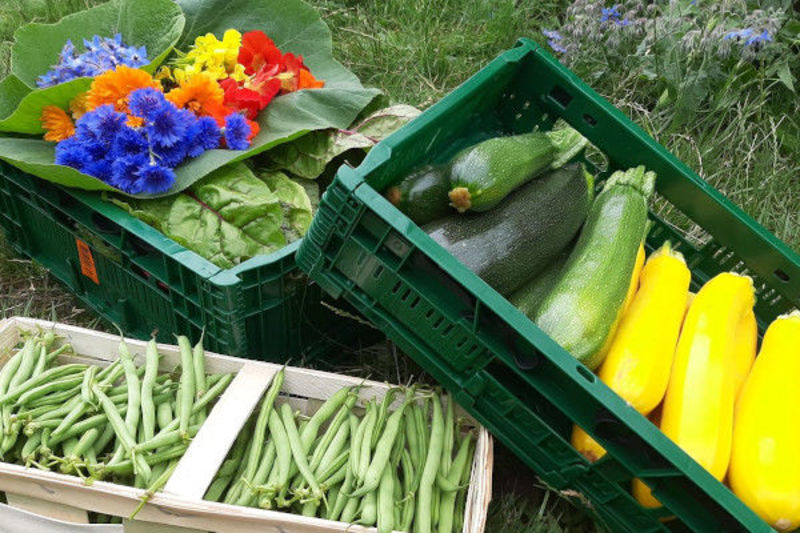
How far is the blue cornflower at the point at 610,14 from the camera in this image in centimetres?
423

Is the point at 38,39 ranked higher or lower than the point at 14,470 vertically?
higher

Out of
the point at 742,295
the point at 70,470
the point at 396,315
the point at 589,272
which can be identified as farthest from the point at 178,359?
the point at 742,295

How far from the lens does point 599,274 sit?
6.95 feet

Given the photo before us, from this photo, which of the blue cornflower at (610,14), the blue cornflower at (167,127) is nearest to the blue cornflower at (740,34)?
the blue cornflower at (610,14)

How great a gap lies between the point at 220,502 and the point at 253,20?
214 cm

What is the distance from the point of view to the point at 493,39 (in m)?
4.61

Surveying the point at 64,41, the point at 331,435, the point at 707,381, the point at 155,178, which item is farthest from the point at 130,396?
the point at 64,41

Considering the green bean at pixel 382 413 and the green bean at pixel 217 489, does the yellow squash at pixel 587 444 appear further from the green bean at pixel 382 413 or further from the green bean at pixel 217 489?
the green bean at pixel 217 489

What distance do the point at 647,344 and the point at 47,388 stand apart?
5.23 feet

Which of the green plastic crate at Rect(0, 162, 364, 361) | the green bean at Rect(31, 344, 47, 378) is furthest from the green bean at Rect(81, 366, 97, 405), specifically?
the green plastic crate at Rect(0, 162, 364, 361)

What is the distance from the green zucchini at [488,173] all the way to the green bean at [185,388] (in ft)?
2.83

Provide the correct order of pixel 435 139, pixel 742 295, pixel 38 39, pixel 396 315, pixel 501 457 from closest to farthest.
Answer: pixel 396 315 < pixel 742 295 < pixel 435 139 < pixel 501 457 < pixel 38 39

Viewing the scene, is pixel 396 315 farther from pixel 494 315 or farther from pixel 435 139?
pixel 435 139

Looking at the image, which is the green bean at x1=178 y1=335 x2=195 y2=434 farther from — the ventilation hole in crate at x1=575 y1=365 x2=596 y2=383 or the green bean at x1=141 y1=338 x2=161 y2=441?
the ventilation hole in crate at x1=575 y1=365 x2=596 y2=383
